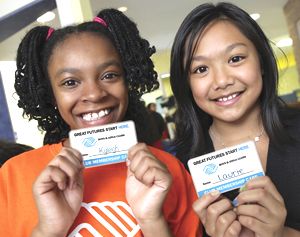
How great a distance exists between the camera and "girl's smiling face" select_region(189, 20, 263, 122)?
1.12 meters

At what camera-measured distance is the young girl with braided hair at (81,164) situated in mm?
854

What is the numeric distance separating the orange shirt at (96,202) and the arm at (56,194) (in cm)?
6

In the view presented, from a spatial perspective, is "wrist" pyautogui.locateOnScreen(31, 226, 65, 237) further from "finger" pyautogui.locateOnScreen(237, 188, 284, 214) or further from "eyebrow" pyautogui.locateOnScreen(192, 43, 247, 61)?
"eyebrow" pyautogui.locateOnScreen(192, 43, 247, 61)

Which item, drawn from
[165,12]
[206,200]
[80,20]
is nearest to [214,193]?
[206,200]

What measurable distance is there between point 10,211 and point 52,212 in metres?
0.16

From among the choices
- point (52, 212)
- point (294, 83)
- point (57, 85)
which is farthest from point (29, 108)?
point (294, 83)

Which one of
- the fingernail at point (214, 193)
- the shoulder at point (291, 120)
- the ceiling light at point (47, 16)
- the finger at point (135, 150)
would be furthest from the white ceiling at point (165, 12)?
the fingernail at point (214, 193)

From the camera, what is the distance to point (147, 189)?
0.88 m

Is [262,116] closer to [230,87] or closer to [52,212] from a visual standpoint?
[230,87]

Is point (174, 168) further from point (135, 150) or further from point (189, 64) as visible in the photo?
point (189, 64)

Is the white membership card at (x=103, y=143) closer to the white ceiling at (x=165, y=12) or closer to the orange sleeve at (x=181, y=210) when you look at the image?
the orange sleeve at (x=181, y=210)

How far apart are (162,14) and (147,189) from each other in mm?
4346

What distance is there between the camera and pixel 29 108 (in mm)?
1225

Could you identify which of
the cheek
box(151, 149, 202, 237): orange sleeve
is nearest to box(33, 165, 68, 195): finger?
box(151, 149, 202, 237): orange sleeve
